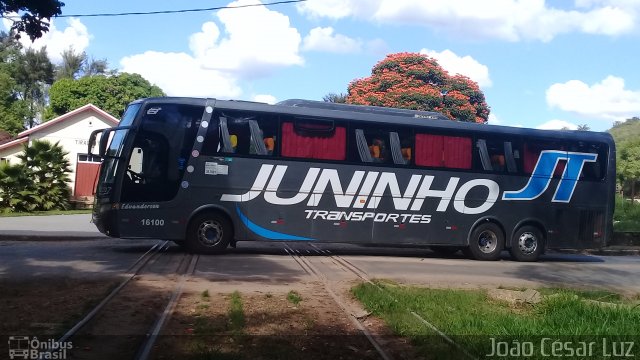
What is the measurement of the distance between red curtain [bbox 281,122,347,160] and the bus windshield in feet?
11.2

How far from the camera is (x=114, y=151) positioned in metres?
13.8

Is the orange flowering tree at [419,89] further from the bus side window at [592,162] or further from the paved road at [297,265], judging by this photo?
the bus side window at [592,162]

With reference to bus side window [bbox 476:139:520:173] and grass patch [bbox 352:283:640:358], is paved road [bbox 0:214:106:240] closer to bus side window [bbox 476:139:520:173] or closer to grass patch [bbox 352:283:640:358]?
grass patch [bbox 352:283:640:358]

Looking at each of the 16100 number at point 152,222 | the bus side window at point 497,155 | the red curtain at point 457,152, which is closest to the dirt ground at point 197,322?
the 16100 number at point 152,222

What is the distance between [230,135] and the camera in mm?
14023

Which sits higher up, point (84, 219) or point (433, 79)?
point (433, 79)

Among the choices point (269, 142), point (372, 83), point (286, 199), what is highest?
point (372, 83)

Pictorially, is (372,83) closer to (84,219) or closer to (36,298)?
(84,219)

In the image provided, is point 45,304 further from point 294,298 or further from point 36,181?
point 36,181

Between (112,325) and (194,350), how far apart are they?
5.19 ft

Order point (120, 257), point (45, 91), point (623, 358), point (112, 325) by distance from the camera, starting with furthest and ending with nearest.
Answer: point (45, 91) < point (120, 257) < point (112, 325) < point (623, 358)

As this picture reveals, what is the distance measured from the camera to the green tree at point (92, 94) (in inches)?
1745

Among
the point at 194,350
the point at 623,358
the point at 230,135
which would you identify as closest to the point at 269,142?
the point at 230,135

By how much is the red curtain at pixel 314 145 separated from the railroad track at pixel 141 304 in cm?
329
